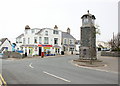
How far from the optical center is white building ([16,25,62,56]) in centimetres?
4969

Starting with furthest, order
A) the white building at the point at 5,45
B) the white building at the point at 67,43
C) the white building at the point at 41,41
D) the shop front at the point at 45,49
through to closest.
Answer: the white building at the point at 5,45 < the white building at the point at 67,43 < the shop front at the point at 45,49 < the white building at the point at 41,41

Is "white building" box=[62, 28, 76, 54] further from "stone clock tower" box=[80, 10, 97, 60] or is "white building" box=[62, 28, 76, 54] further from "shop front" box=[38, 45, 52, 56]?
"stone clock tower" box=[80, 10, 97, 60]

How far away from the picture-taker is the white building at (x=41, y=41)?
49.7 meters

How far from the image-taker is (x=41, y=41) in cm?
5028

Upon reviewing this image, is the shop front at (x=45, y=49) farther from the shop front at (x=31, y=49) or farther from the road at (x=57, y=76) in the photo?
the road at (x=57, y=76)

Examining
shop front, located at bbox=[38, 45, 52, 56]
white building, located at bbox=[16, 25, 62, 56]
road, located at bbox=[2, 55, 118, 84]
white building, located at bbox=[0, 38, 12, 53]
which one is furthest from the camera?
white building, located at bbox=[0, 38, 12, 53]

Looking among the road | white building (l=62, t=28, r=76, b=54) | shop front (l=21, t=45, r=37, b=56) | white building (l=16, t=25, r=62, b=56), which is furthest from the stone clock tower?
white building (l=62, t=28, r=76, b=54)

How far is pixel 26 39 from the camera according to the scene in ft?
170

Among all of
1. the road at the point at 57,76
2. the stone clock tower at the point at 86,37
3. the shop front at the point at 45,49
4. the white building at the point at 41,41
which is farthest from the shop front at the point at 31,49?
the road at the point at 57,76

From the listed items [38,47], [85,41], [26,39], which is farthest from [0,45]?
[85,41]

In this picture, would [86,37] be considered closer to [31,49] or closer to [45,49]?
[45,49]

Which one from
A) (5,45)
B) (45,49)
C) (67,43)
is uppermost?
→ (67,43)

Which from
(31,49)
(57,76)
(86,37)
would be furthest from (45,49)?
(57,76)

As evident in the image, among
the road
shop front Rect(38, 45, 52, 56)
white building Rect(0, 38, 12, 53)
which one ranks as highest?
white building Rect(0, 38, 12, 53)
